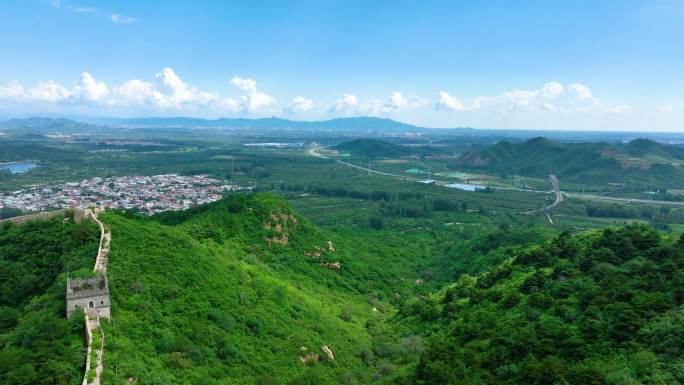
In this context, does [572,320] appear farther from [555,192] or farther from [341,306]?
[555,192]

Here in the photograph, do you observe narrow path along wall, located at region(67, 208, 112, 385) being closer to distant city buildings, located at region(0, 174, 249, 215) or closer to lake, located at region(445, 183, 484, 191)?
distant city buildings, located at region(0, 174, 249, 215)

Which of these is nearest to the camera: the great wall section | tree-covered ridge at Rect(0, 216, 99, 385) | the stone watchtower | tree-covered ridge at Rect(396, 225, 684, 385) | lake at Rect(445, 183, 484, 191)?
tree-covered ridge at Rect(0, 216, 99, 385)

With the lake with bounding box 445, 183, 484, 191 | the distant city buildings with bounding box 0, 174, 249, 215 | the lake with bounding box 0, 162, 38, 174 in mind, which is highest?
the lake with bounding box 445, 183, 484, 191

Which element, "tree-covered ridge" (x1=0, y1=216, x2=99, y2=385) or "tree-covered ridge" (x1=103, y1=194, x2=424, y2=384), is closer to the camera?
"tree-covered ridge" (x1=0, y1=216, x2=99, y2=385)

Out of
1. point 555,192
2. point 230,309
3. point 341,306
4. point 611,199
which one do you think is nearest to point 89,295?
point 230,309

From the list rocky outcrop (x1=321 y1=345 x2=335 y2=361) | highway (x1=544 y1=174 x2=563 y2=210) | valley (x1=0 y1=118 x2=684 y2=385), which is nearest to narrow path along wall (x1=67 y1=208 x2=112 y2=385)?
valley (x1=0 y1=118 x2=684 y2=385)

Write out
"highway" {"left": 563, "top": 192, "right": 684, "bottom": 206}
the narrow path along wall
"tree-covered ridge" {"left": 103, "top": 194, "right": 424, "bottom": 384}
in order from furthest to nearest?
"highway" {"left": 563, "top": 192, "right": 684, "bottom": 206} < "tree-covered ridge" {"left": 103, "top": 194, "right": 424, "bottom": 384} < the narrow path along wall

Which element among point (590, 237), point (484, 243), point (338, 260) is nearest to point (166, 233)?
point (338, 260)

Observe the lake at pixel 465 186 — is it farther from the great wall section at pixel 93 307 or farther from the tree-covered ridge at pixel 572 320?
the great wall section at pixel 93 307
